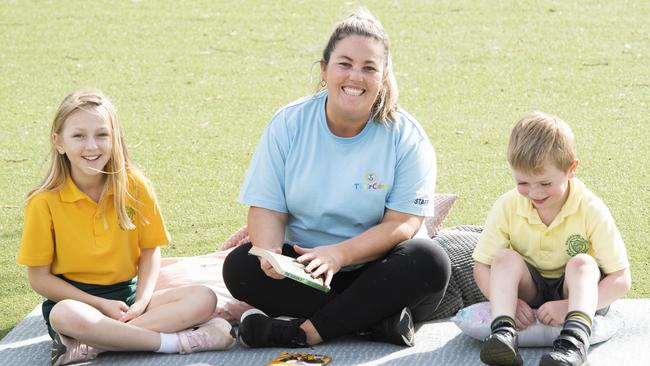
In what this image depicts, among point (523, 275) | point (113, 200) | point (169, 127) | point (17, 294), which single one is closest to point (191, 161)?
point (169, 127)

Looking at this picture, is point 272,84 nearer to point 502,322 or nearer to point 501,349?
point 502,322

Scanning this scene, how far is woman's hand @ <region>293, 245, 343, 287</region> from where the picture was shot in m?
3.96

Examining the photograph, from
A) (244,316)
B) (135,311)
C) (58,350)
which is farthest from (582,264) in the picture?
(58,350)

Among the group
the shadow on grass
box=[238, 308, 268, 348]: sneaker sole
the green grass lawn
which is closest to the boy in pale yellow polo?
the green grass lawn

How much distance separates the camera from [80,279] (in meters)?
4.21

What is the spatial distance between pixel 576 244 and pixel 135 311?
5.19 feet

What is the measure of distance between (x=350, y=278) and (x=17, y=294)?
145cm

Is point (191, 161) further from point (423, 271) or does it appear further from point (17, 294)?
point (423, 271)

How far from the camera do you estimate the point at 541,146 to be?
397 centimetres

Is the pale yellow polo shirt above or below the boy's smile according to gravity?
below

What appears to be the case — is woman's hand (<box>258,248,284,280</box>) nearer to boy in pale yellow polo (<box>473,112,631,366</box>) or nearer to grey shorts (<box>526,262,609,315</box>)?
boy in pale yellow polo (<box>473,112,631,366</box>)

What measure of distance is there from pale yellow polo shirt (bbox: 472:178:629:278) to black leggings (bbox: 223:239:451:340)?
195mm

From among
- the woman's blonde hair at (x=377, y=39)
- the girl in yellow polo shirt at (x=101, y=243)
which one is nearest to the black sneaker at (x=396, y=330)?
the girl in yellow polo shirt at (x=101, y=243)

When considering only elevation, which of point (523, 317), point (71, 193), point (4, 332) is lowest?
point (4, 332)
